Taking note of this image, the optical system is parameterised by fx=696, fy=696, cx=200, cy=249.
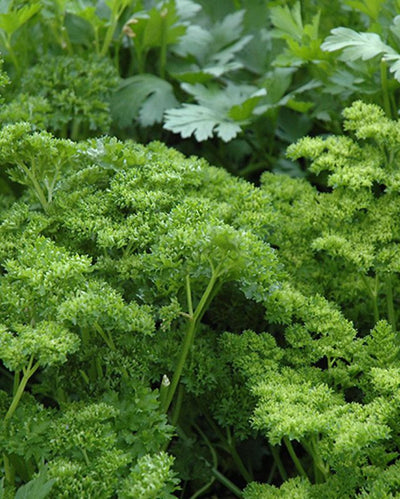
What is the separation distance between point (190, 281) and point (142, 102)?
85cm

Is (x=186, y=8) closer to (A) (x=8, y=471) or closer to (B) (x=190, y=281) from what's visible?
(B) (x=190, y=281)

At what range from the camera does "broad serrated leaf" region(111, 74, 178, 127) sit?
2008 mm

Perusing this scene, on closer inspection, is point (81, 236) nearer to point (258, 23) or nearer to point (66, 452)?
point (66, 452)

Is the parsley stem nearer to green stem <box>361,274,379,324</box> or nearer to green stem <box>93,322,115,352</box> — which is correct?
green stem <box>361,274,379,324</box>

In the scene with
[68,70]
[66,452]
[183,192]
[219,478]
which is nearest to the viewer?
[66,452]

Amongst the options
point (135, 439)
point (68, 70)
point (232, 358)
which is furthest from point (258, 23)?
point (135, 439)

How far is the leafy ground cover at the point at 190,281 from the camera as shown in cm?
119

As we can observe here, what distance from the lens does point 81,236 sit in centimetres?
134

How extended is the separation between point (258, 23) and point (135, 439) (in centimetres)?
163

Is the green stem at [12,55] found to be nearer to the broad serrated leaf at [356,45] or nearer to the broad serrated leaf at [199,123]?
the broad serrated leaf at [199,123]

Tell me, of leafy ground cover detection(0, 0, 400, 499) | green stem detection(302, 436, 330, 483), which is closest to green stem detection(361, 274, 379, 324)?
leafy ground cover detection(0, 0, 400, 499)

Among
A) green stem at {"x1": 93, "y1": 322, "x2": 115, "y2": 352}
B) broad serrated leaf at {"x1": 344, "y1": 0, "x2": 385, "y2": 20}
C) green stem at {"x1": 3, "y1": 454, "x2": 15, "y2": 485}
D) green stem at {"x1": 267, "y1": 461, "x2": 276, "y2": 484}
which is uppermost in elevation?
broad serrated leaf at {"x1": 344, "y1": 0, "x2": 385, "y2": 20}

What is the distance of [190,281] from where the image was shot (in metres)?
1.35

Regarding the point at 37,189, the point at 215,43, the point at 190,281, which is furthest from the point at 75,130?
the point at 190,281
